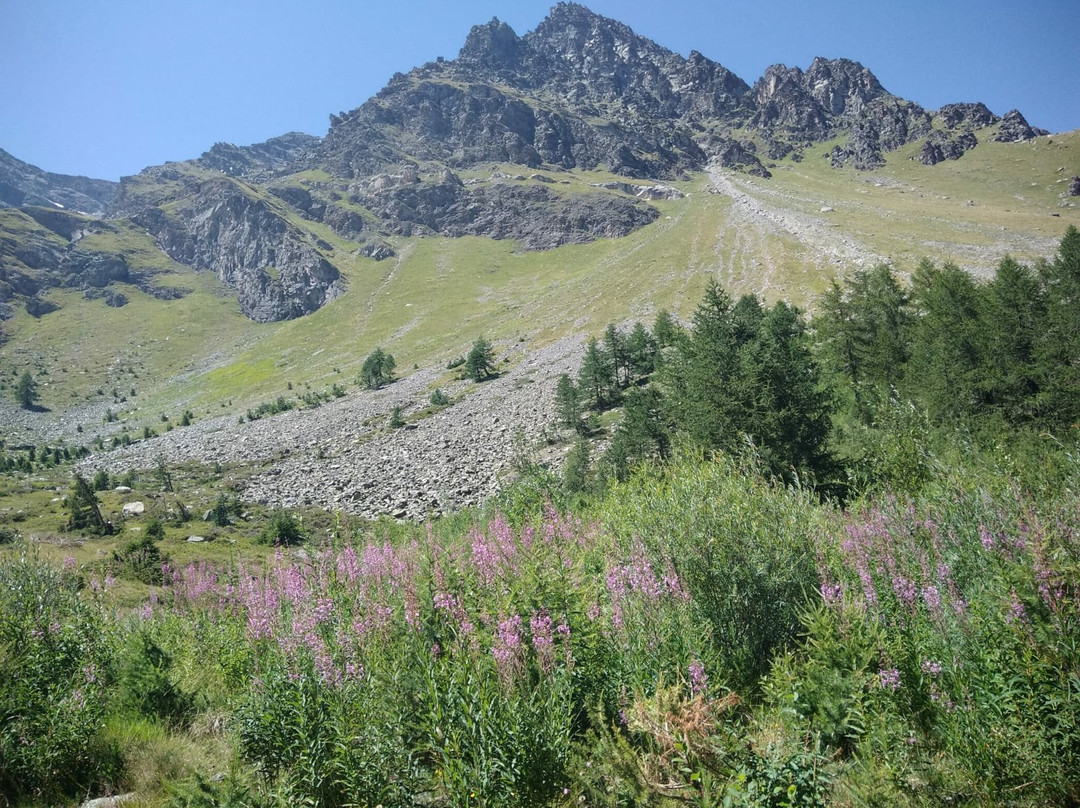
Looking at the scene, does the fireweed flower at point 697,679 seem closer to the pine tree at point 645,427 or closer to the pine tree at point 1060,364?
the pine tree at point 645,427

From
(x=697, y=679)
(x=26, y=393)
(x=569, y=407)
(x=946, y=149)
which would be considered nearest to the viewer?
(x=697, y=679)

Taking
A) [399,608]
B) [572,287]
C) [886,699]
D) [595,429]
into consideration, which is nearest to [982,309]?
[595,429]

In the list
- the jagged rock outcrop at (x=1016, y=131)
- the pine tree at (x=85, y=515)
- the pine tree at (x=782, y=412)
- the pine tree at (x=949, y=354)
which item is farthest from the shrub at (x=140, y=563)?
the jagged rock outcrop at (x=1016, y=131)

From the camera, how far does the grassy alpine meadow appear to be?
4180 mm

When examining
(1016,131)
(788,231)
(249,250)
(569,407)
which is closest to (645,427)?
(569,407)

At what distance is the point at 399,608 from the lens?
605 cm

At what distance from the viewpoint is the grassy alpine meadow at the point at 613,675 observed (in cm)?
418

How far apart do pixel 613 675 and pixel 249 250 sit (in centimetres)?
19945

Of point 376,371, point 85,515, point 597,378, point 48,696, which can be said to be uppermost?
point 597,378

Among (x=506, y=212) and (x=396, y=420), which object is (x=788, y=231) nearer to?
(x=396, y=420)

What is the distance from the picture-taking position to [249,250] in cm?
17125

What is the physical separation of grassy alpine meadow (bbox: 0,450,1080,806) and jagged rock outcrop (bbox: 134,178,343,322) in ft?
507

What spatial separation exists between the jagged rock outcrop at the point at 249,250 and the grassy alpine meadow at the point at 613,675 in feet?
507

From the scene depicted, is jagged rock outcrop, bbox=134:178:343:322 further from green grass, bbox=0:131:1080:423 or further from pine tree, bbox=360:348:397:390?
pine tree, bbox=360:348:397:390
